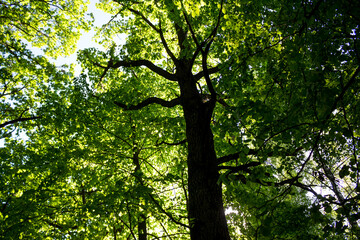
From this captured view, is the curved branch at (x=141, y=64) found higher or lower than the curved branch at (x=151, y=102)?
higher

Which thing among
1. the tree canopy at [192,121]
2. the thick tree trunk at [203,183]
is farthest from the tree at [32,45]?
the thick tree trunk at [203,183]

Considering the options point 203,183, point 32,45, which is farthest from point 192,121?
point 32,45

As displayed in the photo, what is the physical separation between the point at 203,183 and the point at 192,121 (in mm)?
1537

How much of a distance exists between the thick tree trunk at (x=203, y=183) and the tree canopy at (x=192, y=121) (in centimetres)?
2

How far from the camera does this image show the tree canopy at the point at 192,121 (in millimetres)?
2469

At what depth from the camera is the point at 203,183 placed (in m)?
3.96

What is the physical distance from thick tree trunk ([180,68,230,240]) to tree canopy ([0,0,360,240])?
0.02 m

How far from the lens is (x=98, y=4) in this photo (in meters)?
9.64

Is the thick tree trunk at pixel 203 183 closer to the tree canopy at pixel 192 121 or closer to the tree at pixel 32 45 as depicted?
the tree canopy at pixel 192 121

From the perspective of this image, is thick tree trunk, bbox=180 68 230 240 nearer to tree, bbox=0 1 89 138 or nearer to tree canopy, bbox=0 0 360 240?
tree canopy, bbox=0 0 360 240

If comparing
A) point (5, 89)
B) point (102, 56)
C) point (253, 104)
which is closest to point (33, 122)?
point (5, 89)

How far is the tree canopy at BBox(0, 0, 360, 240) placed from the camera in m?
2.47

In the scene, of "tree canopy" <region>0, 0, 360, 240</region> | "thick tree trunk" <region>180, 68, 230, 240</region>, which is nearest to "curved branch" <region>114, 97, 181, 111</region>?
"tree canopy" <region>0, 0, 360, 240</region>

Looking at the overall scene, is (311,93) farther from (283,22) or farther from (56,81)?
(56,81)
